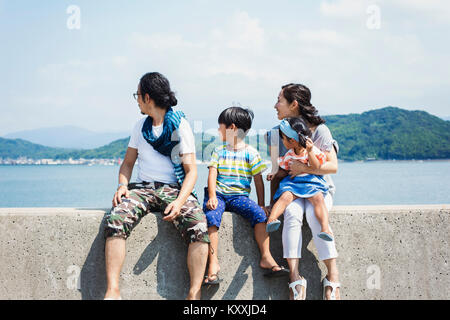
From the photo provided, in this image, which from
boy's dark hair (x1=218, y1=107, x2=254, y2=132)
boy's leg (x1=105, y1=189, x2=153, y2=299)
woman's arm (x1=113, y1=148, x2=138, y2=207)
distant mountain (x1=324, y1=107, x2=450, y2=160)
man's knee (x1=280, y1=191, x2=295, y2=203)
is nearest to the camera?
boy's leg (x1=105, y1=189, x2=153, y2=299)

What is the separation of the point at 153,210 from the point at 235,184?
0.73 metres

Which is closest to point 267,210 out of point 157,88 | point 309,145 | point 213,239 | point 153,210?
point 213,239

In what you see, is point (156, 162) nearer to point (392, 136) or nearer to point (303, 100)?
point (303, 100)

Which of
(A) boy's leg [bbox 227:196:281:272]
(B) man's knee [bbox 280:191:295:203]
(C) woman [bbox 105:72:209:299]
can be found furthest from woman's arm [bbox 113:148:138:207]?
(B) man's knee [bbox 280:191:295:203]

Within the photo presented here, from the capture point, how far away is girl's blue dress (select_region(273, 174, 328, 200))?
346 centimetres

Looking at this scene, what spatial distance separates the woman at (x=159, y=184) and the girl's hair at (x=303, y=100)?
1.02 m

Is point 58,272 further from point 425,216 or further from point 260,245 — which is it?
point 425,216

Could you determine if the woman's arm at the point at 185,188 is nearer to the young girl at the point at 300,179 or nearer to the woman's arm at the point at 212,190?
the woman's arm at the point at 212,190

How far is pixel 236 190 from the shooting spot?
3578 millimetres

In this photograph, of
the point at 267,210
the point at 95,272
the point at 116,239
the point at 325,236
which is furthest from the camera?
the point at 267,210

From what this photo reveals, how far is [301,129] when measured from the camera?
3.44m

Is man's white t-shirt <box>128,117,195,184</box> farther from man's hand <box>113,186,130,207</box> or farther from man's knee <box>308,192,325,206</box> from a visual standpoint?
man's knee <box>308,192,325,206</box>

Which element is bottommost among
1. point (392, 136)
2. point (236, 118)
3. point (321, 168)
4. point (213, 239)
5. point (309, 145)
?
point (213, 239)

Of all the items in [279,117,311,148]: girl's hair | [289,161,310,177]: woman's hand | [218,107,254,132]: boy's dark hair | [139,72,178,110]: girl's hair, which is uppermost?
[139,72,178,110]: girl's hair
